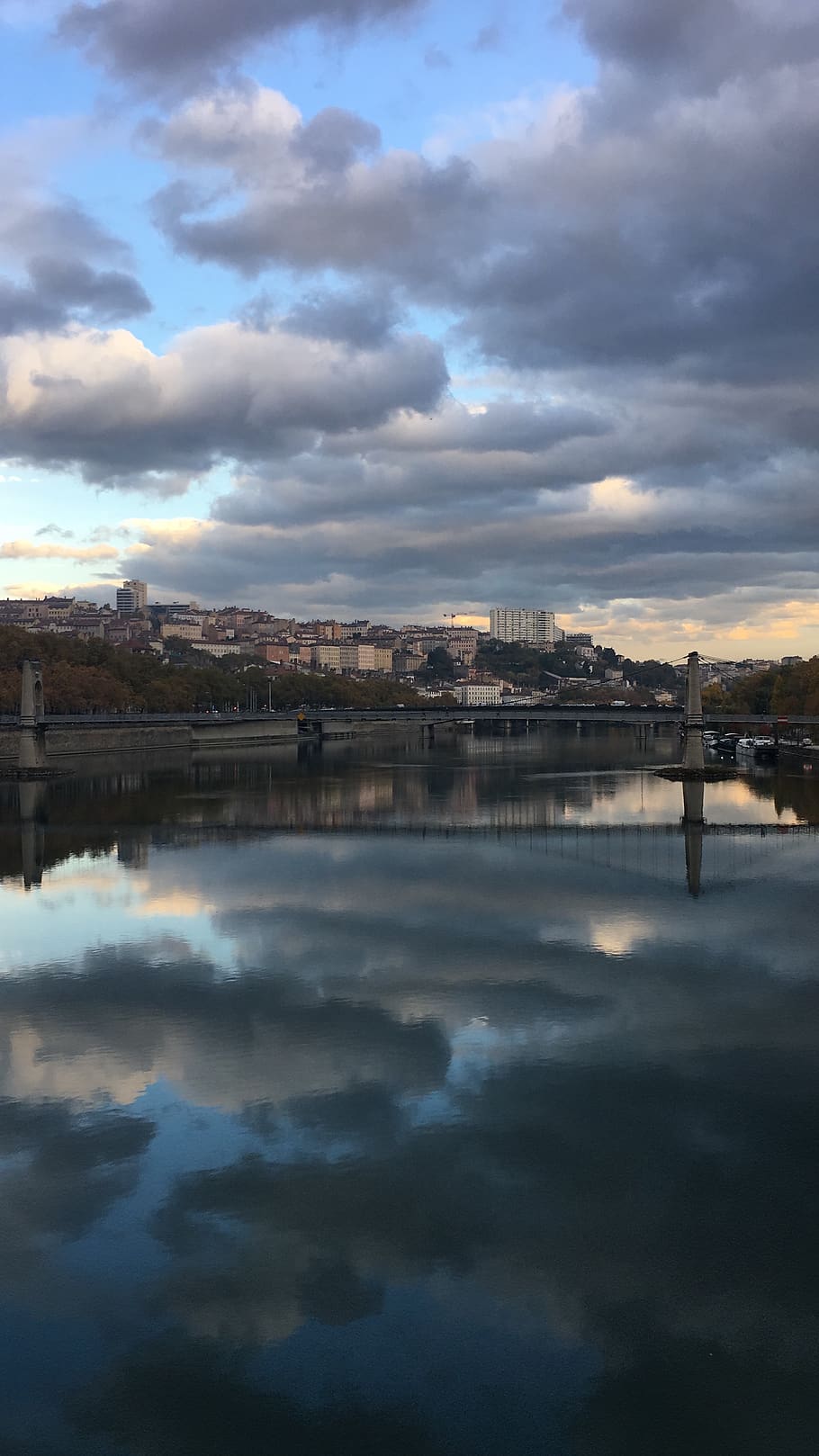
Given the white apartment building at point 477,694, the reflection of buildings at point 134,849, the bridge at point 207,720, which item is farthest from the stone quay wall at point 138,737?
the white apartment building at point 477,694

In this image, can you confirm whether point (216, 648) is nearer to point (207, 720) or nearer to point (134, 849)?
point (207, 720)

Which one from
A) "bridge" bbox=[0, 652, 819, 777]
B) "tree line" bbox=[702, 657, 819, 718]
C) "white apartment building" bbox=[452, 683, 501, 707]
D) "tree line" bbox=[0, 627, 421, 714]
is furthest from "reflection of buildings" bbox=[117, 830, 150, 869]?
"white apartment building" bbox=[452, 683, 501, 707]

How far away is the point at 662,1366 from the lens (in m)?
7.81

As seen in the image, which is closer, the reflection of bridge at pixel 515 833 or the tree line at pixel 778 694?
the reflection of bridge at pixel 515 833

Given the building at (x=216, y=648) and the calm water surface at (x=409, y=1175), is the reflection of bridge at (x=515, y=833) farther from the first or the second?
the building at (x=216, y=648)

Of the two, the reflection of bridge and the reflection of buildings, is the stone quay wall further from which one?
the reflection of buildings

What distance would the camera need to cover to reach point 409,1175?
10484 mm

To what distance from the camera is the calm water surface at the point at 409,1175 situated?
7535 millimetres

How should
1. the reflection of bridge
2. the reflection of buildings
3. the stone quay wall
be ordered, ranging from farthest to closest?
the stone quay wall → the reflection of bridge → the reflection of buildings

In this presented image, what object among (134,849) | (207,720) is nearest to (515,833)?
(134,849)

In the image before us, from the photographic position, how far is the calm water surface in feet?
24.7

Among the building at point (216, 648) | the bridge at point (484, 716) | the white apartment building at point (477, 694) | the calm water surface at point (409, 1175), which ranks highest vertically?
the building at point (216, 648)

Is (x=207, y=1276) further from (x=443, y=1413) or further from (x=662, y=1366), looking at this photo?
(x=662, y=1366)

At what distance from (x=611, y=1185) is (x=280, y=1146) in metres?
3.05
